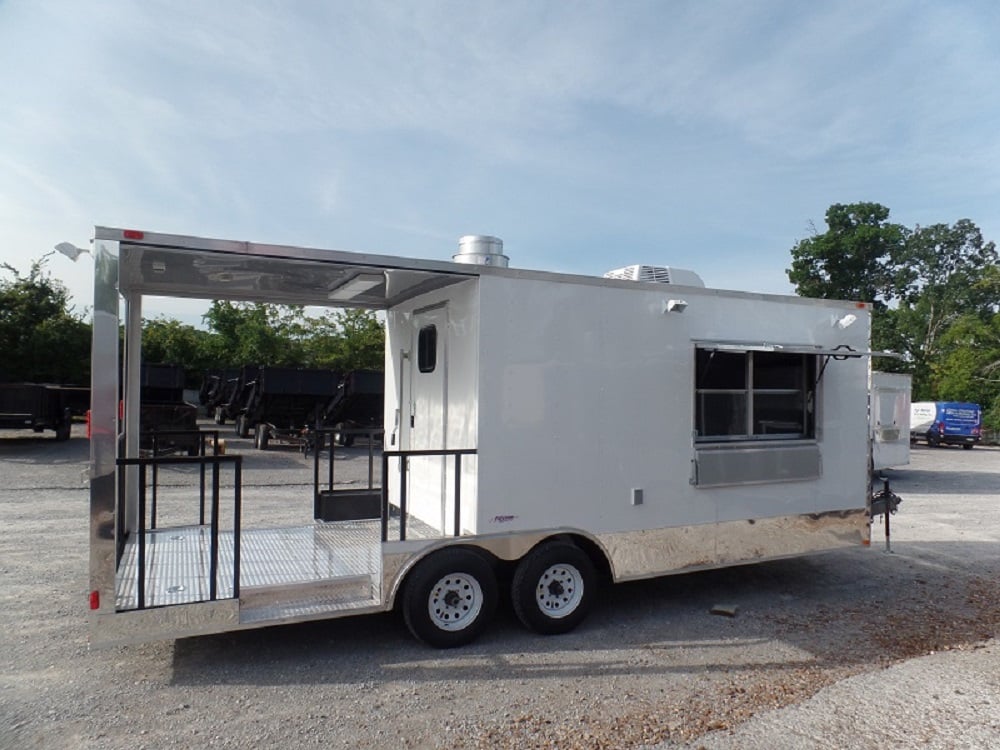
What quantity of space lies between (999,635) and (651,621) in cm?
272

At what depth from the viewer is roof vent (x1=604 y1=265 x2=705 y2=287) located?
626cm

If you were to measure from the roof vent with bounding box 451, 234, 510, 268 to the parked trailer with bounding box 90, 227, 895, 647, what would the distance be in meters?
0.02

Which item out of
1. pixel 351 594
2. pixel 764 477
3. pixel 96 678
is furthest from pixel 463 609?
pixel 764 477

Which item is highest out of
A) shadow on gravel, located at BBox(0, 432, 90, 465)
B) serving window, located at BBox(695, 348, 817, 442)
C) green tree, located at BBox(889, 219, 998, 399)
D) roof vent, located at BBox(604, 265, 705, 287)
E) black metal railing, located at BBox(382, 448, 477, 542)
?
green tree, located at BBox(889, 219, 998, 399)

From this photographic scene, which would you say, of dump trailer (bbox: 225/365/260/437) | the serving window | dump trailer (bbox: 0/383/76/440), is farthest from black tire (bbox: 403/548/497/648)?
dump trailer (bbox: 0/383/76/440)

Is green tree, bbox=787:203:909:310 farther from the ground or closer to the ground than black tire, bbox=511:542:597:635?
farther from the ground

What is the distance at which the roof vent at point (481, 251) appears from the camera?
19.0 ft

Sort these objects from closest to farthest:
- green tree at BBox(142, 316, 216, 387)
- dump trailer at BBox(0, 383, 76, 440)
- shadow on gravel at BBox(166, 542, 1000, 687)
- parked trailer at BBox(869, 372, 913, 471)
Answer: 1. shadow on gravel at BBox(166, 542, 1000, 687)
2. parked trailer at BBox(869, 372, 913, 471)
3. dump trailer at BBox(0, 383, 76, 440)
4. green tree at BBox(142, 316, 216, 387)

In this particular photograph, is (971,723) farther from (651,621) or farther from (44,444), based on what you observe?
(44,444)

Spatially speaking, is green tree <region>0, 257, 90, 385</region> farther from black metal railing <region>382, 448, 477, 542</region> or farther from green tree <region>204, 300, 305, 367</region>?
black metal railing <region>382, 448, 477, 542</region>

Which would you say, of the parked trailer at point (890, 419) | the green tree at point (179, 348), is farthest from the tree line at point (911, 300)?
the green tree at point (179, 348)

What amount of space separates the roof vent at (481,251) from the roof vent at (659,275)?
1048 millimetres

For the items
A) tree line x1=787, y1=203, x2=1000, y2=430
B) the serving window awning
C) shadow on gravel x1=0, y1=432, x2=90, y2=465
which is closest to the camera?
the serving window awning

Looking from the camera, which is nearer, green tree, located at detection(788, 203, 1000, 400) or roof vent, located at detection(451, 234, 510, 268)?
roof vent, located at detection(451, 234, 510, 268)
